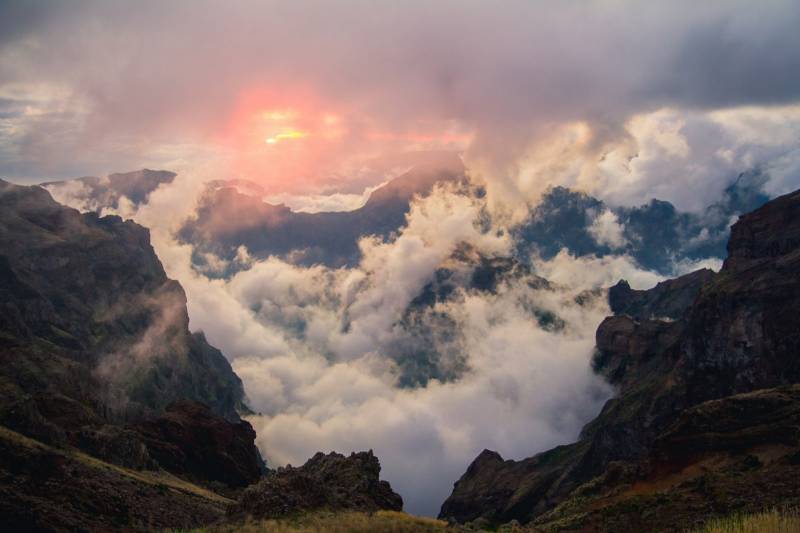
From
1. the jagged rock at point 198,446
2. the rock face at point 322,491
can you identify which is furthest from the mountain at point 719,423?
the jagged rock at point 198,446

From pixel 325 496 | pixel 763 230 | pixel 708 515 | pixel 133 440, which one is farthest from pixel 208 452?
pixel 763 230

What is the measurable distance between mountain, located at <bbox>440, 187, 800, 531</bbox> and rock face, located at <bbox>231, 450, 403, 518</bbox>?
16.6 metres

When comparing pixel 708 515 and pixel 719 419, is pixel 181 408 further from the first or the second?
pixel 708 515

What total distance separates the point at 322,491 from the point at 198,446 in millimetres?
76475

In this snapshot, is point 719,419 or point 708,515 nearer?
point 708,515

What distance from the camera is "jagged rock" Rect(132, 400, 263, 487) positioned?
111875mm

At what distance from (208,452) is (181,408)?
47.0 feet

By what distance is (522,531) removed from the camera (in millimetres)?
51562

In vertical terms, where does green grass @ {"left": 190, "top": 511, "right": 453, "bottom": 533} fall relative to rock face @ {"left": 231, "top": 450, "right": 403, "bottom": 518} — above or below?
below

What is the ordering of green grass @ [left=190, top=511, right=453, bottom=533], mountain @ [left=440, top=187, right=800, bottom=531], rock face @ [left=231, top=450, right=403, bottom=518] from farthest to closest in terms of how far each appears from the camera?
1. mountain @ [left=440, top=187, right=800, bottom=531]
2. rock face @ [left=231, top=450, right=403, bottom=518]
3. green grass @ [left=190, top=511, right=453, bottom=533]

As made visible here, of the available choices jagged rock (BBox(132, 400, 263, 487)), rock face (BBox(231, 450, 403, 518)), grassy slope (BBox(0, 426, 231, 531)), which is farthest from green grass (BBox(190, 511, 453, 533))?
jagged rock (BBox(132, 400, 263, 487))

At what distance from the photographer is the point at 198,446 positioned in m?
120

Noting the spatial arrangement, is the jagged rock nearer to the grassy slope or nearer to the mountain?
the grassy slope

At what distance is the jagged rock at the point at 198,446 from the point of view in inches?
4405
